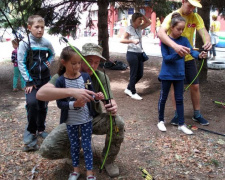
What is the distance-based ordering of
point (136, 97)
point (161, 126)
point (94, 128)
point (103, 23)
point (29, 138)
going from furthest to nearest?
point (103, 23) → point (136, 97) → point (161, 126) → point (29, 138) → point (94, 128)

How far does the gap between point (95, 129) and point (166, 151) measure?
3.70ft

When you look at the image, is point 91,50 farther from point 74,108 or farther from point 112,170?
point 112,170

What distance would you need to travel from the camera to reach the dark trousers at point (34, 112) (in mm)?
3373

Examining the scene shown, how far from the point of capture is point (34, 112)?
134 inches

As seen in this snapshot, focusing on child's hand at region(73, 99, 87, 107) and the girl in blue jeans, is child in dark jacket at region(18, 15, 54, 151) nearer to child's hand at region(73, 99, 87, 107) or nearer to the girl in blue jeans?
child's hand at region(73, 99, 87, 107)

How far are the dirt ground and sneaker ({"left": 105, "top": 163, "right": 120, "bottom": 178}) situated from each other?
63 mm

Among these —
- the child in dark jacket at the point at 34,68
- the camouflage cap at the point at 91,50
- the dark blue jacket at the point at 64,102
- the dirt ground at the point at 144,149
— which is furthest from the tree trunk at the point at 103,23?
the dark blue jacket at the point at 64,102

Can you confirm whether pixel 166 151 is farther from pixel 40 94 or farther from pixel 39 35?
pixel 39 35

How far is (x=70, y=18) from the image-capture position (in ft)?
28.4

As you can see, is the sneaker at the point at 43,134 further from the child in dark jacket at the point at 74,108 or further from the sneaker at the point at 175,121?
the sneaker at the point at 175,121

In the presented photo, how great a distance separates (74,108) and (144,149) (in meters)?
1.45

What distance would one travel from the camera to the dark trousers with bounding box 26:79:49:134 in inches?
133

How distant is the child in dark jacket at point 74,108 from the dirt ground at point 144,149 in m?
0.36

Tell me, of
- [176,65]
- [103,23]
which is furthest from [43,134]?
[103,23]
